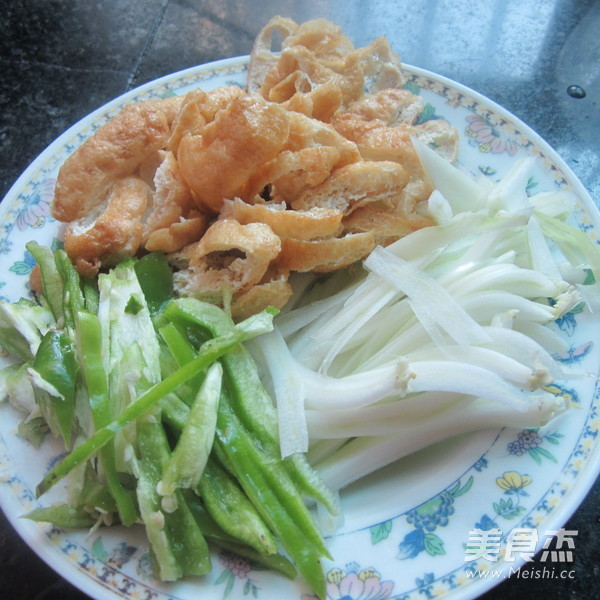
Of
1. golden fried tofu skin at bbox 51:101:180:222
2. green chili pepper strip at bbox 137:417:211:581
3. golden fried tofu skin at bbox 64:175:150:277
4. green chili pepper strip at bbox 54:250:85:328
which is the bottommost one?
green chili pepper strip at bbox 137:417:211:581

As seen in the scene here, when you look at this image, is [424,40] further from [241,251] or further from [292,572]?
[292,572]

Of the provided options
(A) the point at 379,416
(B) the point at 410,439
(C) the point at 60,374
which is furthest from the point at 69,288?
(B) the point at 410,439

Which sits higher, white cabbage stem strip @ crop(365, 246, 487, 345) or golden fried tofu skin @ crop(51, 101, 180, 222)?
golden fried tofu skin @ crop(51, 101, 180, 222)

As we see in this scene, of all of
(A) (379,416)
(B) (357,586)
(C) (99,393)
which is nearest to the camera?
(B) (357,586)

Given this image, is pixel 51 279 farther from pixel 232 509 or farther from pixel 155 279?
pixel 232 509

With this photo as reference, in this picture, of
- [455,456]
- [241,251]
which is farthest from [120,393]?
[455,456]

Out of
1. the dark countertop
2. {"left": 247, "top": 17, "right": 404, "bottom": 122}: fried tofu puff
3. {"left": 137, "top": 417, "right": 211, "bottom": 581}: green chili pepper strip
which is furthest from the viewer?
the dark countertop

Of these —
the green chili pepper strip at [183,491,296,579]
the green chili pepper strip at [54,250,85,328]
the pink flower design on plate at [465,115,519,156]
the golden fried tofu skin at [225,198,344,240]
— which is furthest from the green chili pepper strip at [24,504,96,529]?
the pink flower design on plate at [465,115,519,156]

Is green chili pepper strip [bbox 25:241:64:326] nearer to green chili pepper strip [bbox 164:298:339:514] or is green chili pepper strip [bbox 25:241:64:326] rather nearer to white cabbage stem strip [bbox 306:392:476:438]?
green chili pepper strip [bbox 164:298:339:514]

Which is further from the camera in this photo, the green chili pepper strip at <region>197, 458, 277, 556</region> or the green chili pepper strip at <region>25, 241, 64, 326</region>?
the green chili pepper strip at <region>25, 241, 64, 326</region>
